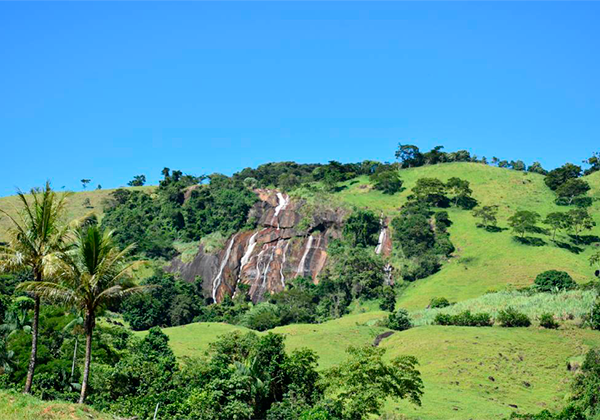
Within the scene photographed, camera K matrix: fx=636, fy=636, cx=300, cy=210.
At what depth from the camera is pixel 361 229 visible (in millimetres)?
107438

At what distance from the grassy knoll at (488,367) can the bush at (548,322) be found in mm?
1555

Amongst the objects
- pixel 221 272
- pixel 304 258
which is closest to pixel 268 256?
pixel 304 258

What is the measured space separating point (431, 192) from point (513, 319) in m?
53.0

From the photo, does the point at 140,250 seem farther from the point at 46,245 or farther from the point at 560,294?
the point at 46,245

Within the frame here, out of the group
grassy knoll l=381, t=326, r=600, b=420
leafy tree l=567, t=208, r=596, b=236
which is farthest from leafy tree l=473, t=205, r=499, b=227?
grassy knoll l=381, t=326, r=600, b=420

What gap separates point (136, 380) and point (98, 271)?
19199 millimetres

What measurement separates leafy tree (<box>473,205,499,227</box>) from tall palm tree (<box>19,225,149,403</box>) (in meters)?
91.8

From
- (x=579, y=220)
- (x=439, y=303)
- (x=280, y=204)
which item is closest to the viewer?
(x=439, y=303)

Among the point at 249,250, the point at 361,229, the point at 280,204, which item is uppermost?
the point at 280,204

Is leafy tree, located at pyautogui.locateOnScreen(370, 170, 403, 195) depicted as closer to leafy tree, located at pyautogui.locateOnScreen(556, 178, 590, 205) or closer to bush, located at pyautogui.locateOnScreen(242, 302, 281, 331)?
leafy tree, located at pyautogui.locateOnScreen(556, 178, 590, 205)

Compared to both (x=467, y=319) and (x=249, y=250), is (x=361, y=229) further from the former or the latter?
(x=467, y=319)

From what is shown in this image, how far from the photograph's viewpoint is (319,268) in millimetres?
104000

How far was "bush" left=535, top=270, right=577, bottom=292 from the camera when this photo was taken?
79706 mm

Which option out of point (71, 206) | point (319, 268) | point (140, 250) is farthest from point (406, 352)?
point (71, 206)
